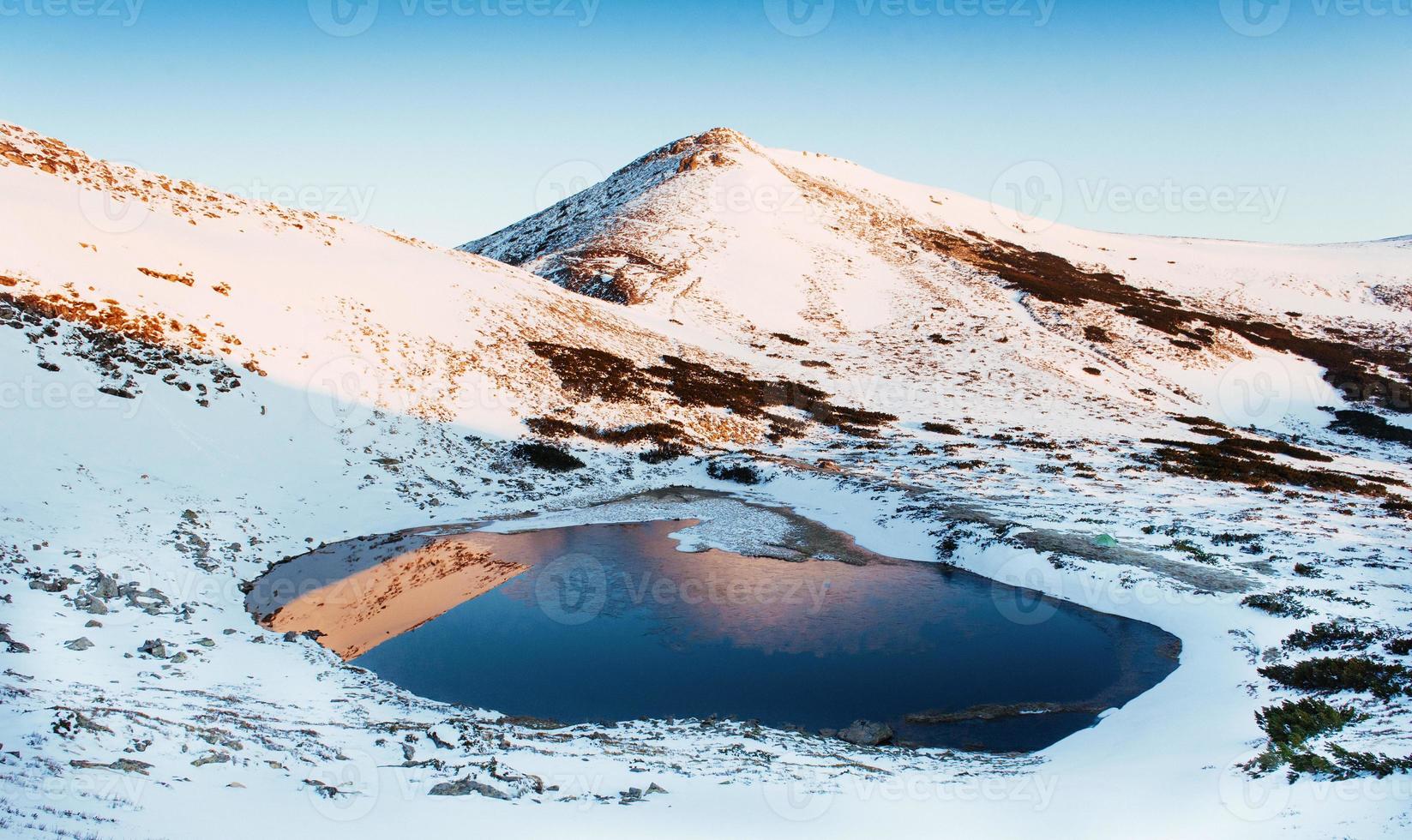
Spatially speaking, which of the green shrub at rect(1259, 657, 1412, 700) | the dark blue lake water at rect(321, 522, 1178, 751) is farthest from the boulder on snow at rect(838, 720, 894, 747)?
the green shrub at rect(1259, 657, 1412, 700)

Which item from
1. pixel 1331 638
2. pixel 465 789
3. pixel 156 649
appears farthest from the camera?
pixel 1331 638

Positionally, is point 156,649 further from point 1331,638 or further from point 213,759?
point 1331,638

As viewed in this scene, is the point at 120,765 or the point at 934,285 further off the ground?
the point at 934,285

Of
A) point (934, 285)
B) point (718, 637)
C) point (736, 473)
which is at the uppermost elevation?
point (934, 285)

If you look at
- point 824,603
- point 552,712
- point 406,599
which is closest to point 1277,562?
point 824,603

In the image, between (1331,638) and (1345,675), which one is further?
(1331,638)

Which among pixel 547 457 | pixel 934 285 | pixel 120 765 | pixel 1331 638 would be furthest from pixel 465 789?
pixel 934 285

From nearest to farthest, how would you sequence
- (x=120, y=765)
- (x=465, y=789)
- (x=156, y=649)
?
(x=120, y=765), (x=465, y=789), (x=156, y=649)

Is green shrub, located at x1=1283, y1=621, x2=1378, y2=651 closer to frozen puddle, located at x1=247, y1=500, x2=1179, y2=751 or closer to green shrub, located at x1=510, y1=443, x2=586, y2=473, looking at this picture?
frozen puddle, located at x1=247, y1=500, x2=1179, y2=751
